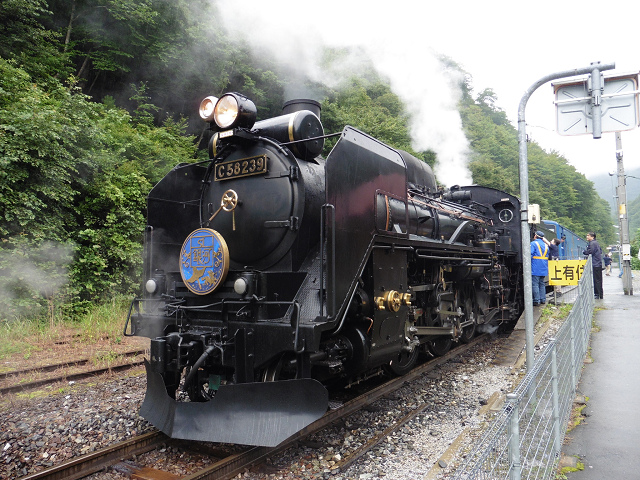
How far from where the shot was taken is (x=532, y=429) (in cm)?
272

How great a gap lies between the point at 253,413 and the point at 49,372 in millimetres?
4183

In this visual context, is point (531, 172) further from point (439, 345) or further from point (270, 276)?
point (270, 276)

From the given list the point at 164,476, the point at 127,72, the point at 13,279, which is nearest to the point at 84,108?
the point at 13,279

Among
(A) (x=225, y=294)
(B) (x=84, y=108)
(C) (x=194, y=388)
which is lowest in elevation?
(C) (x=194, y=388)

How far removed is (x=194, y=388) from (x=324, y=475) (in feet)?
5.09

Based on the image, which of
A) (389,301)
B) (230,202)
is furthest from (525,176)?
(230,202)

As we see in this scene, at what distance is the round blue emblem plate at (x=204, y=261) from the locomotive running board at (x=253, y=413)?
100cm

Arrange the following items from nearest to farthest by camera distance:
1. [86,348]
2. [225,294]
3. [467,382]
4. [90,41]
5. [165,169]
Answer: [225,294] → [467,382] → [86,348] → [165,169] → [90,41]

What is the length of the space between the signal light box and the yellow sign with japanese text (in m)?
5.05

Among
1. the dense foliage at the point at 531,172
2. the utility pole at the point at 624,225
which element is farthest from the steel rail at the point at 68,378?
the dense foliage at the point at 531,172

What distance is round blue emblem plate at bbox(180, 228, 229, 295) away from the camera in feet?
12.9

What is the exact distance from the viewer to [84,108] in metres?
10.3

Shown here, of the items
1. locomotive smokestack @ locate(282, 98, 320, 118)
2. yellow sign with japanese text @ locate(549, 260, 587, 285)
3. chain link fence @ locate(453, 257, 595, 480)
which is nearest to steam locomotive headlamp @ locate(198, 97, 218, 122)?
locomotive smokestack @ locate(282, 98, 320, 118)

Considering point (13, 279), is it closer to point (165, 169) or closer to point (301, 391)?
point (165, 169)
